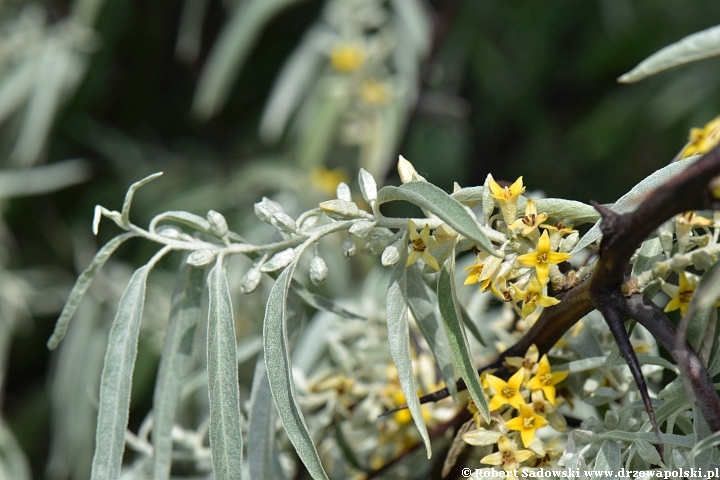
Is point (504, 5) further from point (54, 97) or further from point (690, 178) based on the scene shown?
point (690, 178)

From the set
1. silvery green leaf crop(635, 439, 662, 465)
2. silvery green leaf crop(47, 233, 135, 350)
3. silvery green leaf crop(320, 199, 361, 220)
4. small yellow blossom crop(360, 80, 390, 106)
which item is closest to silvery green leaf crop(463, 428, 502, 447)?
silvery green leaf crop(635, 439, 662, 465)

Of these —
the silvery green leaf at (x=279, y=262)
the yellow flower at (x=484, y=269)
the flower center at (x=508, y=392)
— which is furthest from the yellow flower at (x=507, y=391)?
the silvery green leaf at (x=279, y=262)

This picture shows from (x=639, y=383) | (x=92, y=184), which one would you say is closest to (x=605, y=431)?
(x=639, y=383)

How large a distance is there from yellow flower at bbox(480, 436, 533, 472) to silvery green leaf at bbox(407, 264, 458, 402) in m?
0.06

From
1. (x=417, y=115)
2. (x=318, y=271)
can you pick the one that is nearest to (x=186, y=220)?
(x=318, y=271)

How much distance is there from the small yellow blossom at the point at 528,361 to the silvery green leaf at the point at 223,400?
24 centimetres

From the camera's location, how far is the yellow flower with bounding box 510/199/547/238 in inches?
21.6

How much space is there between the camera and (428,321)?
0.65m

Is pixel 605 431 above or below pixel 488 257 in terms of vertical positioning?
below

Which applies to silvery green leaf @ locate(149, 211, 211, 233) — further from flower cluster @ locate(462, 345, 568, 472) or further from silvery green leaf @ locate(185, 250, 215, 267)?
flower cluster @ locate(462, 345, 568, 472)

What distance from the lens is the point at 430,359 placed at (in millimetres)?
875

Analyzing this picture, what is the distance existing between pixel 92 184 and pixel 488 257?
6.02 ft

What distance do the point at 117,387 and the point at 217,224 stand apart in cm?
17

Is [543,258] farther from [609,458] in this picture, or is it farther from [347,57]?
[347,57]
